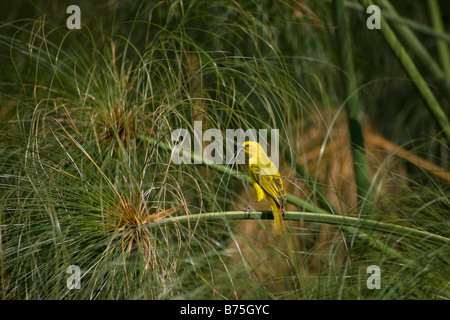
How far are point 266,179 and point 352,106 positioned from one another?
0.34 meters

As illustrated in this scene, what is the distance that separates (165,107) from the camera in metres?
1.15

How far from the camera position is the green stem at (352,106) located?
132 cm

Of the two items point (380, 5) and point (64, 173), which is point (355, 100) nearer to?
point (380, 5)

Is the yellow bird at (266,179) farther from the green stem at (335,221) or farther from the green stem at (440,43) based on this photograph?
Result: the green stem at (440,43)

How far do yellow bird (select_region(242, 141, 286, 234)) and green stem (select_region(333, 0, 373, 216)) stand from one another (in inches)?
8.3

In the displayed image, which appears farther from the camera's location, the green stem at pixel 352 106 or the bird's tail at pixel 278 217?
the green stem at pixel 352 106

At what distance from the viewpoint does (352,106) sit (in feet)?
4.50

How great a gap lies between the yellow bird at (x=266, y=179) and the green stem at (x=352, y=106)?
21 centimetres

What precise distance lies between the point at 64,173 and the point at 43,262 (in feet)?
0.65

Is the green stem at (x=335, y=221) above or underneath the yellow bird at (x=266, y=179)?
underneath

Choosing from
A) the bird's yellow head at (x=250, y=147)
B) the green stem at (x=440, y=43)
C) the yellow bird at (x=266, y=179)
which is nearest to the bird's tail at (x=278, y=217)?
the yellow bird at (x=266, y=179)

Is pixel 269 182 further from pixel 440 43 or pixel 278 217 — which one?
pixel 440 43

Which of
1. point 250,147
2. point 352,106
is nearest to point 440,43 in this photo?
point 352,106

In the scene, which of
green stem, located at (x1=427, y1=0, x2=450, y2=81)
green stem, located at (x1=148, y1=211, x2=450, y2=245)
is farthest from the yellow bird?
green stem, located at (x1=427, y1=0, x2=450, y2=81)
